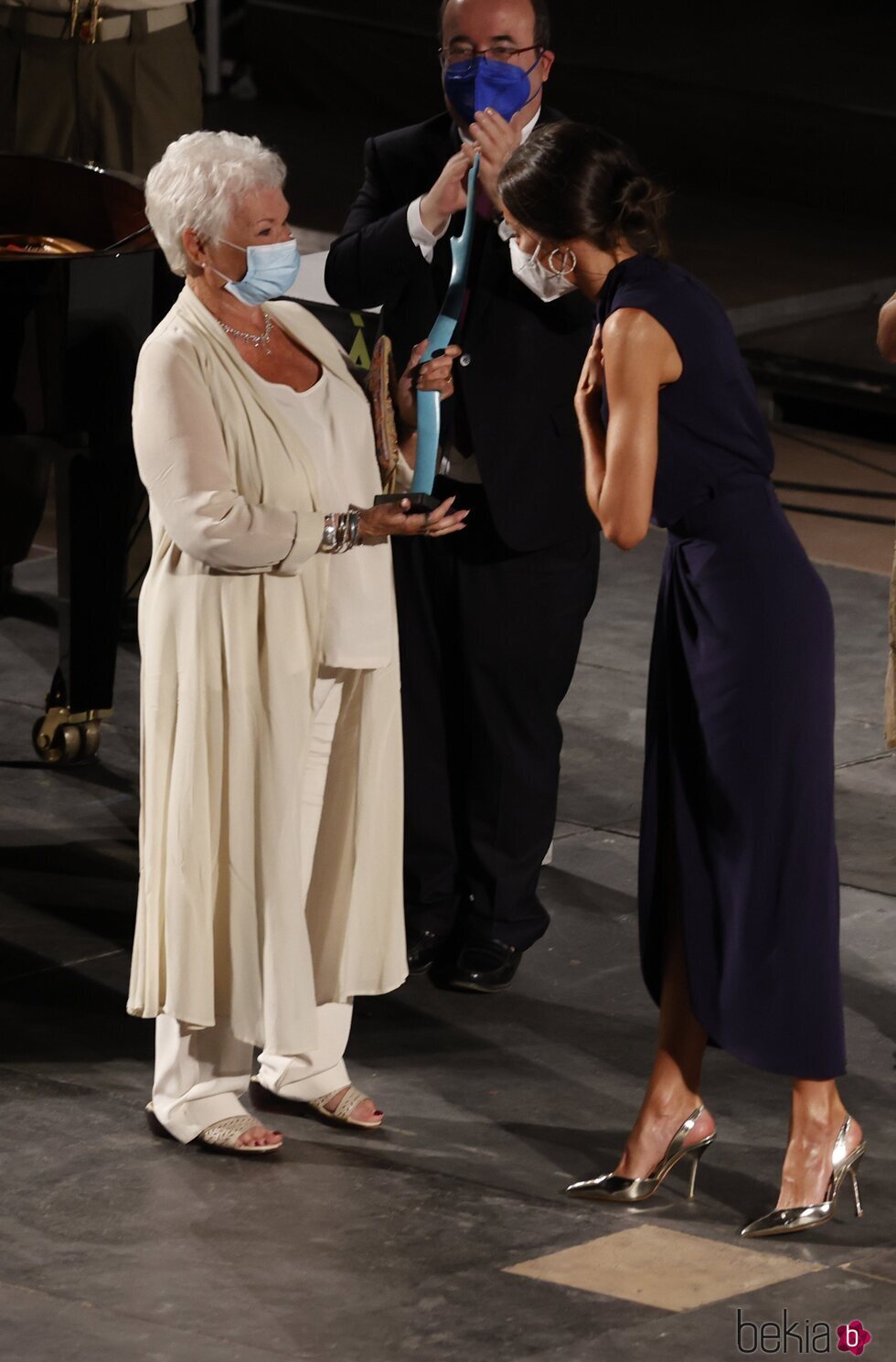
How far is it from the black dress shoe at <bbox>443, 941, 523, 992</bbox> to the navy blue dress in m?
1.00

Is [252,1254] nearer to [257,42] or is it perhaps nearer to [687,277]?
[687,277]

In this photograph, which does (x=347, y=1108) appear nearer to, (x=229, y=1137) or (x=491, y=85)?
(x=229, y=1137)

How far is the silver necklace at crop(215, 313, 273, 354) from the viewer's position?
3.79 metres

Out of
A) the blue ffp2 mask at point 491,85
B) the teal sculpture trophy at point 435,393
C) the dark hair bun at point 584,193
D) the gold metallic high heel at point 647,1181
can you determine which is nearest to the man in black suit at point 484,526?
the blue ffp2 mask at point 491,85

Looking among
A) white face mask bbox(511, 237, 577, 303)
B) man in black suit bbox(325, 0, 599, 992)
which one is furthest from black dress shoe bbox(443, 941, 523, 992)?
white face mask bbox(511, 237, 577, 303)

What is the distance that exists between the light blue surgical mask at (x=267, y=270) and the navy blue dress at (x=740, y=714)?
49 centimetres

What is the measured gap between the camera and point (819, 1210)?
3.58 metres

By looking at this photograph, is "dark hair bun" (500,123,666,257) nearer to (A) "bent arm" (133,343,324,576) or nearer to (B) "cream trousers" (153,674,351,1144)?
(A) "bent arm" (133,343,324,576)

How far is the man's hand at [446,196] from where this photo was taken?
14.1 ft

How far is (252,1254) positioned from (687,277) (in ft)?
5.09

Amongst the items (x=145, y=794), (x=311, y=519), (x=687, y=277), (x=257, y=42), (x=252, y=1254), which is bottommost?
(x=252, y=1254)

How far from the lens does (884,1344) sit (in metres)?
3.15

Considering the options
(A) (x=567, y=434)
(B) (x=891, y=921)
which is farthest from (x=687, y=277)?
(B) (x=891, y=921)

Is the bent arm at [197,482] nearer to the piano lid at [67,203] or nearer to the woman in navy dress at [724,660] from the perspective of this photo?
the woman in navy dress at [724,660]
